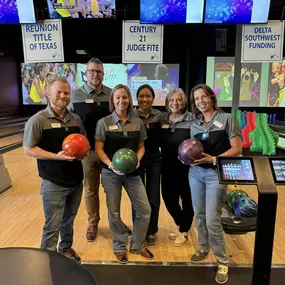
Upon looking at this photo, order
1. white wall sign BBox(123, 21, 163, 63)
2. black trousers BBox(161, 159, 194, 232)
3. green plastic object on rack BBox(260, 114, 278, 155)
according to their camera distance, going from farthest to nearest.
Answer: green plastic object on rack BBox(260, 114, 278, 155)
white wall sign BBox(123, 21, 163, 63)
black trousers BBox(161, 159, 194, 232)

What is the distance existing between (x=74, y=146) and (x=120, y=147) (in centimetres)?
44

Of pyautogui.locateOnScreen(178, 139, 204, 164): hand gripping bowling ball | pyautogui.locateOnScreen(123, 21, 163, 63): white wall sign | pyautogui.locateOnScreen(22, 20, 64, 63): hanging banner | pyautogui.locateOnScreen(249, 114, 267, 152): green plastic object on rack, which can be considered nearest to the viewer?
pyautogui.locateOnScreen(178, 139, 204, 164): hand gripping bowling ball

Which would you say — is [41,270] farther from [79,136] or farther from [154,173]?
[154,173]

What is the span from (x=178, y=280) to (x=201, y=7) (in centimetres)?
300

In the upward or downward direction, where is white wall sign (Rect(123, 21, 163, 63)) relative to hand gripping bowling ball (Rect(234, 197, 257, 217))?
upward

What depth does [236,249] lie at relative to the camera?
2.48 m

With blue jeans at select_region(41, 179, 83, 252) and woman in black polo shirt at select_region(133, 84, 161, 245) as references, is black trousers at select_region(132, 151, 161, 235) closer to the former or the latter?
woman in black polo shirt at select_region(133, 84, 161, 245)

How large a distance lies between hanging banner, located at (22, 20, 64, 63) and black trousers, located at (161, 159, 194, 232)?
197cm

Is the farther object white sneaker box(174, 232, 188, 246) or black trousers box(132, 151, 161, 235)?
white sneaker box(174, 232, 188, 246)

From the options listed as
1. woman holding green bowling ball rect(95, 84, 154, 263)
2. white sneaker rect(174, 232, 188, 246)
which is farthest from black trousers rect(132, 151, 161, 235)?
white sneaker rect(174, 232, 188, 246)

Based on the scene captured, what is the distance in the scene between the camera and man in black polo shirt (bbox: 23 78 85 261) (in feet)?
5.95

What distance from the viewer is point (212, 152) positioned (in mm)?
1986

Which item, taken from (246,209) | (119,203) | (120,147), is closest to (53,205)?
(119,203)

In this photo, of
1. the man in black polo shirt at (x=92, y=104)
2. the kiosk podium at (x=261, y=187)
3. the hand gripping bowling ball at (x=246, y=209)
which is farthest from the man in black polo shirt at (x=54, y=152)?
the hand gripping bowling ball at (x=246, y=209)
